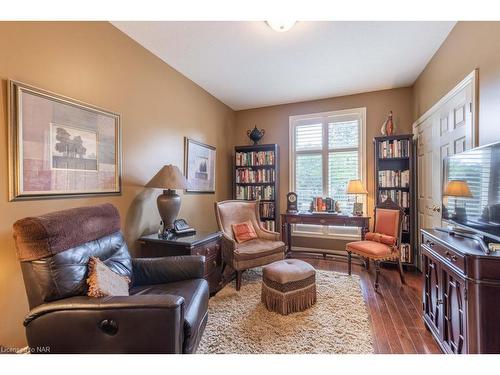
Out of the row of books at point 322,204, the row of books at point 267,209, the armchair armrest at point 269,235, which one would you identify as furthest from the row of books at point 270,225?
the armchair armrest at point 269,235

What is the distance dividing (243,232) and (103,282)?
190 centimetres

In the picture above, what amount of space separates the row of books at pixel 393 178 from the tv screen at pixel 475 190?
4.66 feet

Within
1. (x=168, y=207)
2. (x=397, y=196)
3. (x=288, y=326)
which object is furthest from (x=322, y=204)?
(x=168, y=207)

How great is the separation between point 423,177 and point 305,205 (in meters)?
1.75

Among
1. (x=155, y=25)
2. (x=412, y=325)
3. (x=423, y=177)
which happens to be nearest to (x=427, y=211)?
(x=423, y=177)

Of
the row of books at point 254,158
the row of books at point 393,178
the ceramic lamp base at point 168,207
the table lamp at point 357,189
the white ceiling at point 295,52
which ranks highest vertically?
the white ceiling at point 295,52

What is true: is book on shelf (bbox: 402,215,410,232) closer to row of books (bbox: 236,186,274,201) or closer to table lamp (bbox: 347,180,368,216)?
table lamp (bbox: 347,180,368,216)

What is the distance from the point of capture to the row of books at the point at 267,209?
411cm

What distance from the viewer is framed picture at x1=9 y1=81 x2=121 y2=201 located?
4.90 feet

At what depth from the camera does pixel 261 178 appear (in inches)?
164

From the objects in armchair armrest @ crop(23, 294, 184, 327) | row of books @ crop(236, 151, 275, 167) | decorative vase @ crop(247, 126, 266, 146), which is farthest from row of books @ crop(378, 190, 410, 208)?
armchair armrest @ crop(23, 294, 184, 327)

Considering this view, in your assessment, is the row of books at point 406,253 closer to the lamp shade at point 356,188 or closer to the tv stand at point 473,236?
the lamp shade at point 356,188

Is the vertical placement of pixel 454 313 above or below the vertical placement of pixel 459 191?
below

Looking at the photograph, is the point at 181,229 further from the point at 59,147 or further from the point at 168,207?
the point at 59,147
